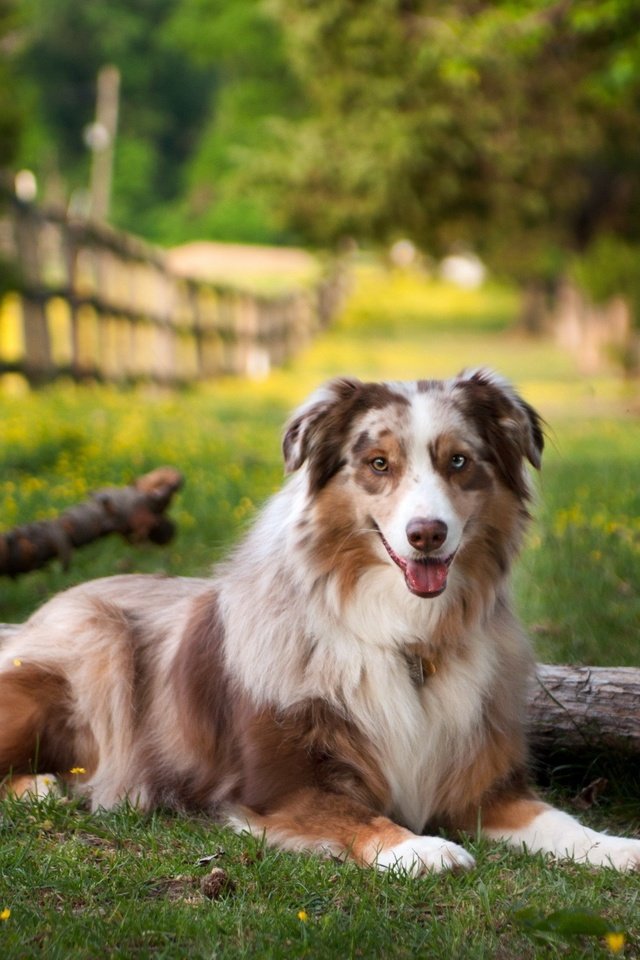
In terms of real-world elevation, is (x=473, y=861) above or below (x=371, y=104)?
below

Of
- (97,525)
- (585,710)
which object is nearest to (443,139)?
(97,525)

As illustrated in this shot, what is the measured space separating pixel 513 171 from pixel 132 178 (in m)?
39.6

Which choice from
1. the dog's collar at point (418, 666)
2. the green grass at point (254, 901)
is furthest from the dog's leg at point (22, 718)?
the dog's collar at point (418, 666)

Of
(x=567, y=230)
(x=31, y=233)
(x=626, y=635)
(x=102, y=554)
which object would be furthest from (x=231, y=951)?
(x=567, y=230)

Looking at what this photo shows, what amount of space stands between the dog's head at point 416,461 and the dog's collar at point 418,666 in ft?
1.09

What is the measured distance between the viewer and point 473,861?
13.5ft

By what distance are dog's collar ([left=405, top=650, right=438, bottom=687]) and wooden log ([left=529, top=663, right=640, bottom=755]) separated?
77cm

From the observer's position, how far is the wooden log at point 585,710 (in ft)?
16.6

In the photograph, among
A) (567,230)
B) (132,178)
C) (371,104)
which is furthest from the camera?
(132,178)

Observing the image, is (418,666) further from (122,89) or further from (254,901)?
(122,89)

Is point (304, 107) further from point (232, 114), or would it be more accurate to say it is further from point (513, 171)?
point (513, 171)

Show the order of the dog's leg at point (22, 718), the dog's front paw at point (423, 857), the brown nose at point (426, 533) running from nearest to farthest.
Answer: the dog's front paw at point (423, 857), the brown nose at point (426, 533), the dog's leg at point (22, 718)

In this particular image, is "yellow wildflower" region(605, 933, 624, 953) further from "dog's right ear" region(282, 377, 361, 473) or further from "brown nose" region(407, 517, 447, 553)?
"dog's right ear" region(282, 377, 361, 473)

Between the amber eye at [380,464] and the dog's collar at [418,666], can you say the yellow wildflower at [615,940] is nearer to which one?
the dog's collar at [418,666]
